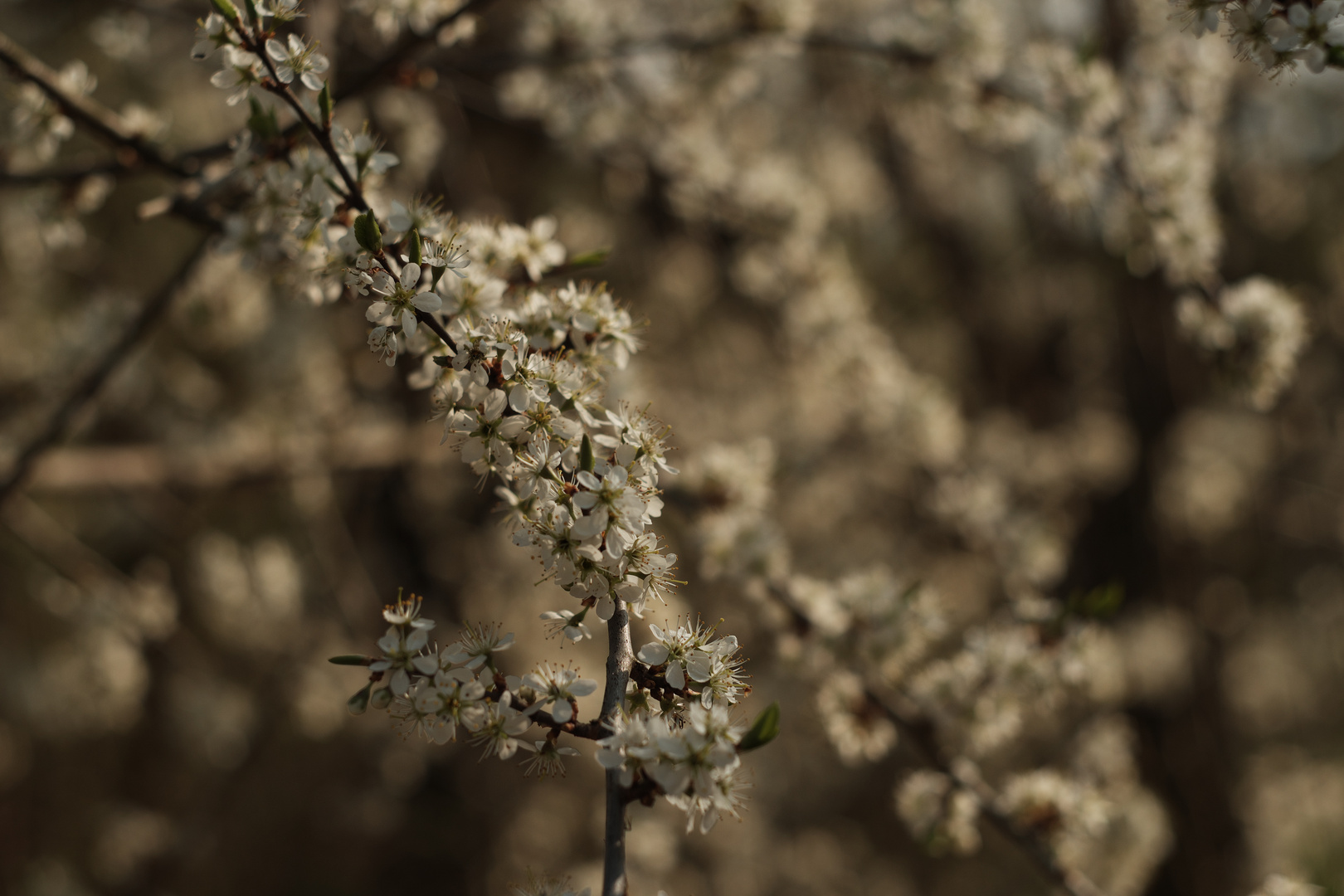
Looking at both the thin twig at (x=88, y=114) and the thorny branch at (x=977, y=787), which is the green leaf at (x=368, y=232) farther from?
the thorny branch at (x=977, y=787)

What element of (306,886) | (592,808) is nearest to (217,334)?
(592,808)

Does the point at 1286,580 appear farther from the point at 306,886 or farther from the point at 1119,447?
the point at 306,886

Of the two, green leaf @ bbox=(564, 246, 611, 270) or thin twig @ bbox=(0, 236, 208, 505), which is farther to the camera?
thin twig @ bbox=(0, 236, 208, 505)

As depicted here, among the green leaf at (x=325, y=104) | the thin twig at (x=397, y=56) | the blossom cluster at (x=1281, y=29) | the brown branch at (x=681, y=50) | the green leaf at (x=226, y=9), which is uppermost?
the brown branch at (x=681, y=50)

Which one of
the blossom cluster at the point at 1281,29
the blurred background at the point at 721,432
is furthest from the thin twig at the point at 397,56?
the blossom cluster at the point at 1281,29

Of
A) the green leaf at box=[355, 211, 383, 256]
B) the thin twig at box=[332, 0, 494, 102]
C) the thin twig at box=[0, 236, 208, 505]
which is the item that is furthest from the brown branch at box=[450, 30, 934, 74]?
the green leaf at box=[355, 211, 383, 256]

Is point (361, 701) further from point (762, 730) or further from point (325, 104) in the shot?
point (325, 104)

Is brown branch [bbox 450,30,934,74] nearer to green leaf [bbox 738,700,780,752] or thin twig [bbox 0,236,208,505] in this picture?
thin twig [bbox 0,236,208,505]
